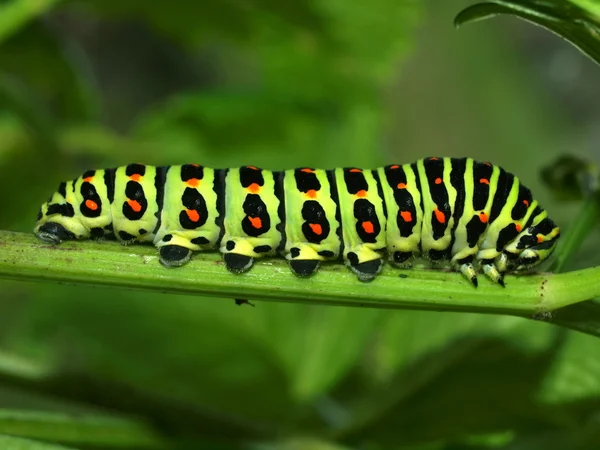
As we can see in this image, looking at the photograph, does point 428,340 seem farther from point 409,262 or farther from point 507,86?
point 507,86

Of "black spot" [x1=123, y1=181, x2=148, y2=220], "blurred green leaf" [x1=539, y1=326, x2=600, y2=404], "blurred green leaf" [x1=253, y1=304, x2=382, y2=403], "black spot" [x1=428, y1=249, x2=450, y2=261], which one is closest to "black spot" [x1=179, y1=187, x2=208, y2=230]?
"black spot" [x1=123, y1=181, x2=148, y2=220]

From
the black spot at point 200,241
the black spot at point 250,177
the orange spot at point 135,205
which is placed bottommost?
the black spot at point 200,241

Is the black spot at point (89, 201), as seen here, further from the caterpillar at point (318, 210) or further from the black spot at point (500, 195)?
the black spot at point (500, 195)

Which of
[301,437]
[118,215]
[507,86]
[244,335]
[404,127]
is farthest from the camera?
[507,86]

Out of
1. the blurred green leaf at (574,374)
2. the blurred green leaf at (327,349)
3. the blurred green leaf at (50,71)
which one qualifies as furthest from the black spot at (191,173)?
the blurred green leaf at (50,71)

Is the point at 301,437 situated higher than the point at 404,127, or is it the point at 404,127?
the point at 404,127

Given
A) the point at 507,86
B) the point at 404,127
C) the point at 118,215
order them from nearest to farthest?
1. the point at 118,215
2. the point at 404,127
3. the point at 507,86

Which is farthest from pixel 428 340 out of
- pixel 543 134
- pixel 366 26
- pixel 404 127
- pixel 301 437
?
pixel 543 134

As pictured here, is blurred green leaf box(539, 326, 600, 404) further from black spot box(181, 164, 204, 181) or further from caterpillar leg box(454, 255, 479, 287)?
black spot box(181, 164, 204, 181)

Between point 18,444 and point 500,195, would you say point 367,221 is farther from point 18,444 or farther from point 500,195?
point 18,444
